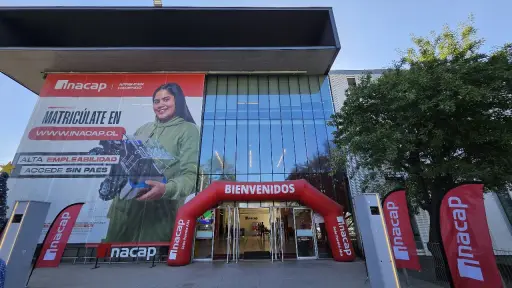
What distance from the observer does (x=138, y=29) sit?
45.9ft

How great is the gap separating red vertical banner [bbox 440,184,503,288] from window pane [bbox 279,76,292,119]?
30.3 feet

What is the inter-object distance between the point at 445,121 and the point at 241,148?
831 cm

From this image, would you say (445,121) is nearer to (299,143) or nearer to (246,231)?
(299,143)

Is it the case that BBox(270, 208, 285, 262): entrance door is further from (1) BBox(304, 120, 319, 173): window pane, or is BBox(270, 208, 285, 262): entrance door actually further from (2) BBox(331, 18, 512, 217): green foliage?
(2) BBox(331, 18, 512, 217): green foliage

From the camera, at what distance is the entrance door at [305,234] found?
392 inches

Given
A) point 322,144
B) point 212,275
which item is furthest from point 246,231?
point 322,144

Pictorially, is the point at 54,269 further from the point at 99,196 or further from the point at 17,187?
the point at 17,187

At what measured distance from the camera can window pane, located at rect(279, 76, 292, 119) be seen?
1319 centimetres

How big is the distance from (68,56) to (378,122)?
1602 centimetres

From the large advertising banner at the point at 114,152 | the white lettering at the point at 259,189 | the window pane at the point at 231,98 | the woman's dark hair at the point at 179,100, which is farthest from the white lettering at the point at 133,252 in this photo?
the window pane at the point at 231,98

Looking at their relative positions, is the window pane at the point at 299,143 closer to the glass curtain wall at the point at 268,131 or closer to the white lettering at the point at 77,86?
the glass curtain wall at the point at 268,131

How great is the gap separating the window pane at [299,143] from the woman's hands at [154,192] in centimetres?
672

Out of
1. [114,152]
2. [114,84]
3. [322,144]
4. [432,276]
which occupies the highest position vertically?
[114,84]

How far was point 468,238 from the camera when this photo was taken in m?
4.25
